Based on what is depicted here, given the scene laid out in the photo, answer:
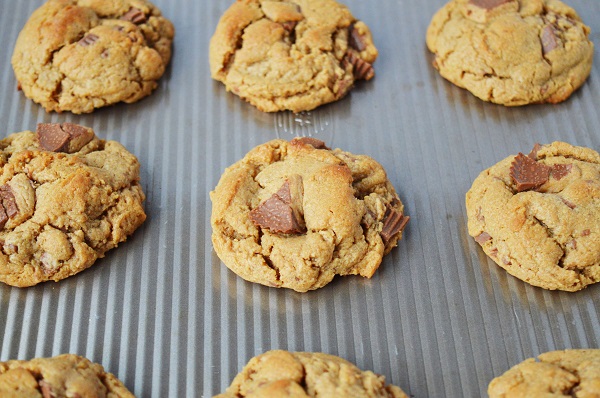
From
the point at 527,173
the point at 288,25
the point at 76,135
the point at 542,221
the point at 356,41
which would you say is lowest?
the point at 542,221

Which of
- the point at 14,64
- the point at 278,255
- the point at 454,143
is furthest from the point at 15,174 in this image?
the point at 454,143

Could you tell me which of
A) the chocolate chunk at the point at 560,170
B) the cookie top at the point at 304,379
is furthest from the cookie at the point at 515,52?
the cookie top at the point at 304,379

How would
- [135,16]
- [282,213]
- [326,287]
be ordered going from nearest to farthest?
[282,213]
[326,287]
[135,16]

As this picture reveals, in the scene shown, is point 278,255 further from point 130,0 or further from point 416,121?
point 130,0

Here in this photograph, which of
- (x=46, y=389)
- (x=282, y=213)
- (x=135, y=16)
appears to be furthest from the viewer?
(x=135, y=16)

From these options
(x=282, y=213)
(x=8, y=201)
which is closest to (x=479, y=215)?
(x=282, y=213)

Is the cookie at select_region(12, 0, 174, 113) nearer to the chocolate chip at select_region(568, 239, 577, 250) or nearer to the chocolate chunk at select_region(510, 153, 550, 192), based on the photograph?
the chocolate chunk at select_region(510, 153, 550, 192)

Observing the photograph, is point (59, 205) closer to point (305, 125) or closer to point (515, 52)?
point (305, 125)

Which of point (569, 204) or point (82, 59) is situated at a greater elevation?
point (82, 59)
